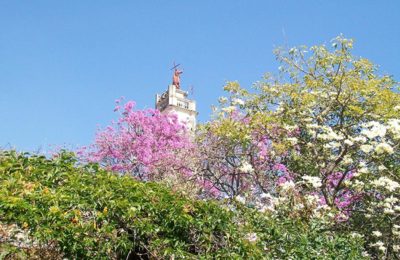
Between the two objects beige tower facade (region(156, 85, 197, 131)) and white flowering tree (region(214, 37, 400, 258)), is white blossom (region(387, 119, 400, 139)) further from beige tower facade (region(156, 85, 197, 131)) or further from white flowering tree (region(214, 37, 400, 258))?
beige tower facade (region(156, 85, 197, 131))

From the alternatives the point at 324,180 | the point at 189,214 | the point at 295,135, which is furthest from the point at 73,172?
the point at 295,135

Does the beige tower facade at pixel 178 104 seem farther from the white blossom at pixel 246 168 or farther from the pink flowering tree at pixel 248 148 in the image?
the white blossom at pixel 246 168

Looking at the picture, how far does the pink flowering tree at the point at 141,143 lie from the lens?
19.7m

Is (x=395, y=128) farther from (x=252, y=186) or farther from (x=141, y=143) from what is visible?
(x=141, y=143)

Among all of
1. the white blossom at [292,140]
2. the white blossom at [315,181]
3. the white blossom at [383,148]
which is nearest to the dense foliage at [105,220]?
the white blossom at [315,181]

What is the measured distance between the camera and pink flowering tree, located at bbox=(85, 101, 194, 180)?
19.7m

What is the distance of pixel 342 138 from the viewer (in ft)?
34.7

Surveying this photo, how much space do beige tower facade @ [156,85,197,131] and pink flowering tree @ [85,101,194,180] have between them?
5981mm

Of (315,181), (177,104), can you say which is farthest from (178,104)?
(315,181)

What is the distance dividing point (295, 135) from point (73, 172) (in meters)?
7.96

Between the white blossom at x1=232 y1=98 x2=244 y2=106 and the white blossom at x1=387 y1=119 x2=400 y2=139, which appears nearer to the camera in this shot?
the white blossom at x1=387 y1=119 x2=400 y2=139

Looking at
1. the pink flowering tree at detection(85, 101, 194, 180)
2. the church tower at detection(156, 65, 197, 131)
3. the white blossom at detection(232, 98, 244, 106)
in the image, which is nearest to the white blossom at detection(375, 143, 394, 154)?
the white blossom at detection(232, 98, 244, 106)

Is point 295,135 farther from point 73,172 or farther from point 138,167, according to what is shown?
point 138,167

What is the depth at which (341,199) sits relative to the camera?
39.9 ft
